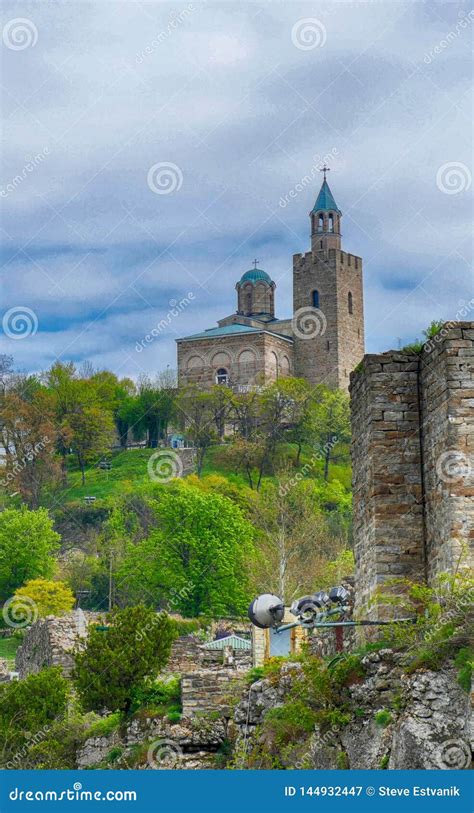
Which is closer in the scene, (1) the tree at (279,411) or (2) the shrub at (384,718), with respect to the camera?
(2) the shrub at (384,718)

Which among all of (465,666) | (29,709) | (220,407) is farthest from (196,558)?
(465,666)

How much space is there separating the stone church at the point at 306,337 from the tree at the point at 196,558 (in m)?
39.7

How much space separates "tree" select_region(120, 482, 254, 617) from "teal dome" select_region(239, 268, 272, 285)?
175 ft

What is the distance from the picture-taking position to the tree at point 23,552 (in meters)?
71.2

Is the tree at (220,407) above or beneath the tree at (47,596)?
above

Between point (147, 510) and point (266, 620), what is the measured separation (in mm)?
65689

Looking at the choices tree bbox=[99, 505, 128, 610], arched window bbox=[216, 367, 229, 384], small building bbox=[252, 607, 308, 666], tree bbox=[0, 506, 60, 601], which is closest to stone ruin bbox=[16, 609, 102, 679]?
small building bbox=[252, 607, 308, 666]

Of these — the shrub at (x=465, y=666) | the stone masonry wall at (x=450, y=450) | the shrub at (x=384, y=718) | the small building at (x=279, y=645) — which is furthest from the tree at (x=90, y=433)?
the shrub at (x=465, y=666)

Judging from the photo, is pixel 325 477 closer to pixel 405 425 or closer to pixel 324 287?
pixel 324 287

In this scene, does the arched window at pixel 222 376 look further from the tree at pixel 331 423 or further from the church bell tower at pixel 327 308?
the tree at pixel 331 423

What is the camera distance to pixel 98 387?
109 m

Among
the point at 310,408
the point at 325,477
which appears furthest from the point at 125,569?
the point at 310,408

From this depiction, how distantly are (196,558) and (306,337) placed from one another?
49.2m

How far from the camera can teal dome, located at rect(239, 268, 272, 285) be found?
121875 mm
